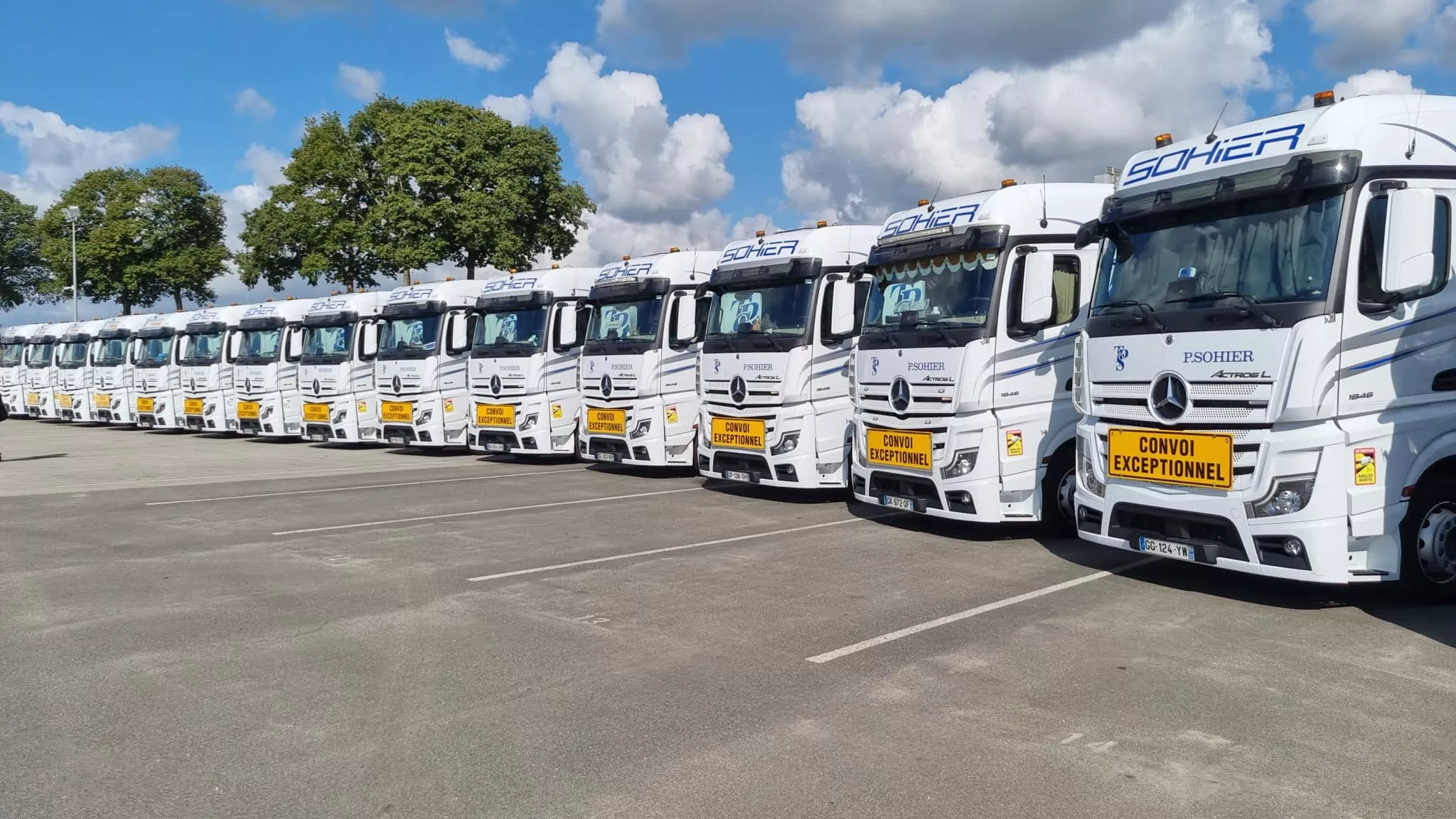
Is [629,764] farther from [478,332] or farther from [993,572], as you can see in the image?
[478,332]

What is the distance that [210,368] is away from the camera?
2552cm

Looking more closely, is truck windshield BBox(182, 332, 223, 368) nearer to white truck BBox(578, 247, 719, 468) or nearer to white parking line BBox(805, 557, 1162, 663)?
white truck BBox(578, 247, 719, 468)

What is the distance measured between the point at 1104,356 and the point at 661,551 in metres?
4.00

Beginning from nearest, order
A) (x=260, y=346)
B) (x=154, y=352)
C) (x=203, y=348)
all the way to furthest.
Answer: (x=260, y=346), (x=203, y=348), (x=154, y=352)

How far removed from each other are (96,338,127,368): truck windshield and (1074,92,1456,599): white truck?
2868 centimetres

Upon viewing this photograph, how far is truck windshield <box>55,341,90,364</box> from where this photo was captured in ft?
102

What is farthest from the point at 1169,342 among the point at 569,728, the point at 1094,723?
the point at 569,728

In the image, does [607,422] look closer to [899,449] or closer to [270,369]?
[899,449]

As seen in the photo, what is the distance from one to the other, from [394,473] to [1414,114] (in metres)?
14.2

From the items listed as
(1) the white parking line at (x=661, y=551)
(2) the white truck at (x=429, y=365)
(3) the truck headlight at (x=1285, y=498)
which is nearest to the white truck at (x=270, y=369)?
(2) the white truck at (x=429, y=365)

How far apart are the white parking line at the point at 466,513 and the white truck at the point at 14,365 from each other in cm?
2910

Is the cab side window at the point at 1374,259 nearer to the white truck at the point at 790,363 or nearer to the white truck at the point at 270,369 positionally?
the white truck at the point at 790,363

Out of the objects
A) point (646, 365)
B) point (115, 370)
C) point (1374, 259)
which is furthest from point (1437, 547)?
point (115, 370)

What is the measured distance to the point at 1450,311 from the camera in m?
7.06
